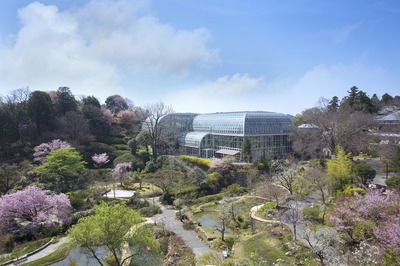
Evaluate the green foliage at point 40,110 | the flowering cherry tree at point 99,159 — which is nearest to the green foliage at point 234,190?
the flowering cherry tree at point 99,159

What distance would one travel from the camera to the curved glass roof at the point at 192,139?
150ft

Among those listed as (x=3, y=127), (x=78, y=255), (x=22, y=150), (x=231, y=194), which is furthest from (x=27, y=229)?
(x=3, y=127)

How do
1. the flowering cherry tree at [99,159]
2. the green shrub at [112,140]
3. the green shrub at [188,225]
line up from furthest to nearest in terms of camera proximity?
the green shrub at [112,140], the flowering cherry tree at [99,159], the green shrub at [188,225]

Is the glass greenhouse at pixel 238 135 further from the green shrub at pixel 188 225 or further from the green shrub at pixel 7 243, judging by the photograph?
the green shrub at pixel 7 243

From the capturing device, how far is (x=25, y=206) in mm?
20844

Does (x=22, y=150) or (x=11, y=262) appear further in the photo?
(x=22, y=150)

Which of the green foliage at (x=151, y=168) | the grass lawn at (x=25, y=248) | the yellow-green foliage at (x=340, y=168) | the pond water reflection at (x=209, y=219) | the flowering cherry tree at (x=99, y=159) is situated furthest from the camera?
the flowering cherry tree at (x=99, y=159)

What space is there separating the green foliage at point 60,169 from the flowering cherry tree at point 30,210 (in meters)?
7.63

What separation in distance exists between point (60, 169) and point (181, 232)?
52.7ft

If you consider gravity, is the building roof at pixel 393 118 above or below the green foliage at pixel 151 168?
above

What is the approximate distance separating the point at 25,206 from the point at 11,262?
512cm

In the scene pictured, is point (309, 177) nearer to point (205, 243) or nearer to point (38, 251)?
point (205, 243)

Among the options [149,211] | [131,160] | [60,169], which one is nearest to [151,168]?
[131,160]

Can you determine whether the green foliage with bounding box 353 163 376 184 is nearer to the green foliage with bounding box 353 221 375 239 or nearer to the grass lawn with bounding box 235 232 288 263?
the green foliage with bounding box 353 221 375 239
